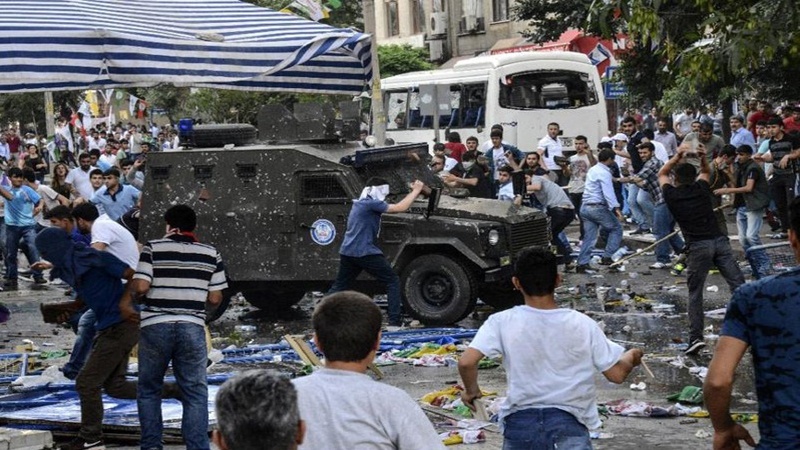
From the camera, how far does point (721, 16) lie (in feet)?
39.0

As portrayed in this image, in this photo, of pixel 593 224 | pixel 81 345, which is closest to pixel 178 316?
pixel 81 345

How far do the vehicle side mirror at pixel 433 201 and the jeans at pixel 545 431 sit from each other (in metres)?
8.85

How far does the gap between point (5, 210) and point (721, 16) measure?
12.0 m

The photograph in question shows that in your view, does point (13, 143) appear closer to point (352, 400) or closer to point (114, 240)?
point (114, 240)

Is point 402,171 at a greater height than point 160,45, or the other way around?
point 160,45

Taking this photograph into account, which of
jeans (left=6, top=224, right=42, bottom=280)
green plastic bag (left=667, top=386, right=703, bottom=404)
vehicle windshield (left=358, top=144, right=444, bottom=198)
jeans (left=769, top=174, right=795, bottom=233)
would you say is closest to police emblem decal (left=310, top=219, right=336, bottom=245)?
vehicle windshield (left=358, top=144, right=444, bottom=198)

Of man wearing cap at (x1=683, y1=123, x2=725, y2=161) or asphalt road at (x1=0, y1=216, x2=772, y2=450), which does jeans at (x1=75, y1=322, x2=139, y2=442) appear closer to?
asphalt road at (x1=0, y1=216, x2=772, y2=450)

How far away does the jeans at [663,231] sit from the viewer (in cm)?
1873

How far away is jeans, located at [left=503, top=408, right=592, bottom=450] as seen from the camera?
18.2 ft

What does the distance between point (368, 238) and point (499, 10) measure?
119 feet

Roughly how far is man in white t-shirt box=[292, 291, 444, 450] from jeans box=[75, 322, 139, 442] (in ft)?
15.6

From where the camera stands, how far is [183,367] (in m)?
8.42

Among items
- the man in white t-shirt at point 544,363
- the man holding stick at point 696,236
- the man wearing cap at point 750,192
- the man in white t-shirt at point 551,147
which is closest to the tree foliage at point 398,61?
the man in white t-shirt at point 551,147

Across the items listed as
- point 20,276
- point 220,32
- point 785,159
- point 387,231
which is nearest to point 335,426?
point 220,32
